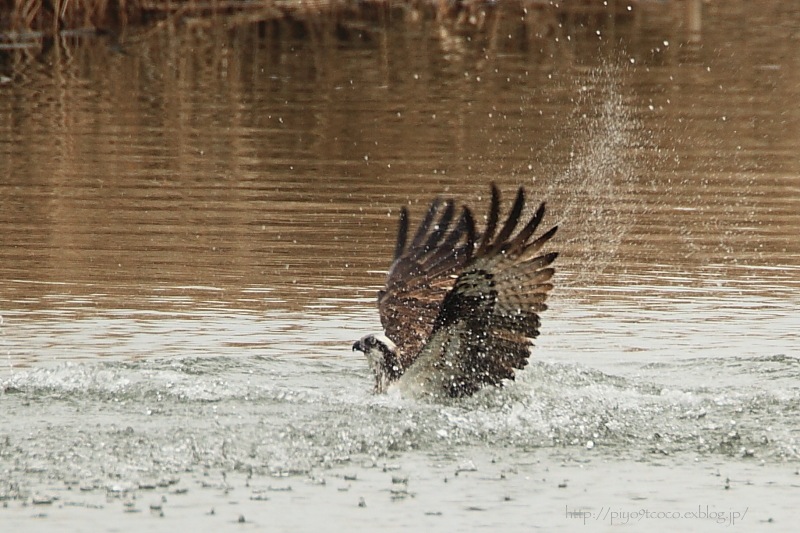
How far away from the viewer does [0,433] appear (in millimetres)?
7078

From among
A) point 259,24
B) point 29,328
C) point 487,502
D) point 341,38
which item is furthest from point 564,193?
point 259,24

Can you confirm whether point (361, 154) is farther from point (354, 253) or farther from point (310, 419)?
point (310, 419)

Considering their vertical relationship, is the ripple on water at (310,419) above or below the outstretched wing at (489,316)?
below

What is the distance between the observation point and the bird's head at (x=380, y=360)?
770 centimetres

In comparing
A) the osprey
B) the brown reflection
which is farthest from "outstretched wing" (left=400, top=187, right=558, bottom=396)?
the brown reflection

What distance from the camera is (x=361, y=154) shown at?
15727mm

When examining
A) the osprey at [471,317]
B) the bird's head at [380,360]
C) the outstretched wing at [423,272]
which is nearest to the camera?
the osprey at [471,317]

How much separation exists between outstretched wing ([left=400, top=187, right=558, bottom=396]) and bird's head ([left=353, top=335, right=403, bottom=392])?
172 mm

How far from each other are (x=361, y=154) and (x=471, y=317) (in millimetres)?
8629

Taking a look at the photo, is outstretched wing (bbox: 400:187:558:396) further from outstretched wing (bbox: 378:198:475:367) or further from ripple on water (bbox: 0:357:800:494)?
outstretched wing (bbox: 378:198:475:367)

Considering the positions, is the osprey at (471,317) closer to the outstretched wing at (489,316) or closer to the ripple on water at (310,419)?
the outstretched wing at (489,316)

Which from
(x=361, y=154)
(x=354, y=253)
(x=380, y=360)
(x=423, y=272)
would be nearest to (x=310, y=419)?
(x=380, y=360)

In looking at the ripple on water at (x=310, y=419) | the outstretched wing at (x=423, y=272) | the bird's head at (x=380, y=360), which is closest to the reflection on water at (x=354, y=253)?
the ripple on water at (x=310, y=419)

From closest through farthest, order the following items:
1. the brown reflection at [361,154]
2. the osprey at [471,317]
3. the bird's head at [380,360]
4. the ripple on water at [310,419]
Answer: the ripple on water at [310,419], the osprey at [471,317], the bird's head at [380,360], the brown reflection at [361,154]
